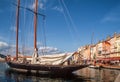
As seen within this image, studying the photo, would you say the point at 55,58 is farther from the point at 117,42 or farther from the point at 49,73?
the point at 117,42

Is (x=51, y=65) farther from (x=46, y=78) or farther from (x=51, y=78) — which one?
(x=46, y=78)

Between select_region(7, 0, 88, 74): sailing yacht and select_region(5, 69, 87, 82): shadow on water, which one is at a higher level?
select_region(7, 0, 88, 74): sailing yacht

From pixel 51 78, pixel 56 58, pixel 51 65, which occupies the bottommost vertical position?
pixel 51 78

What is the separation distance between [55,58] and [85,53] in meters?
97.6

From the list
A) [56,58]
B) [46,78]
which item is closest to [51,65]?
[56,58]

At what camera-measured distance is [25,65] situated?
39406 millimetres

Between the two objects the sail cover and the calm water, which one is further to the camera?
the sail cover

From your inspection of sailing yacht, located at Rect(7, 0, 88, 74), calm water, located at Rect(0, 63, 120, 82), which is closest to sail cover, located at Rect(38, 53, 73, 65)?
sailing yacht, located at Rect(7, 0, 88, 74)

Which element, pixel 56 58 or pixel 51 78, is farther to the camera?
pixel 56 58

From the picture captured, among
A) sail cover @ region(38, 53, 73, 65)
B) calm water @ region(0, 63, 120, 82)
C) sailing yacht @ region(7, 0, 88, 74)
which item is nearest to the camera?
calm water @ region(0, 63, 120, 82)

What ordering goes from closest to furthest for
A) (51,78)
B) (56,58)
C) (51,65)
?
(51,78), (51,65), (56,58)

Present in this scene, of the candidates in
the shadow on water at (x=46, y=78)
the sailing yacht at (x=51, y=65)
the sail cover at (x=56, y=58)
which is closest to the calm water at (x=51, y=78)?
the shadow on water at (x=46, y=78)

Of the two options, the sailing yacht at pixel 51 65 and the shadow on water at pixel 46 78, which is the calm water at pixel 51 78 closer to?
the shadow on water at pixel 46 78

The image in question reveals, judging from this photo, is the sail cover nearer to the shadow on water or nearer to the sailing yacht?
the sailing yacht
